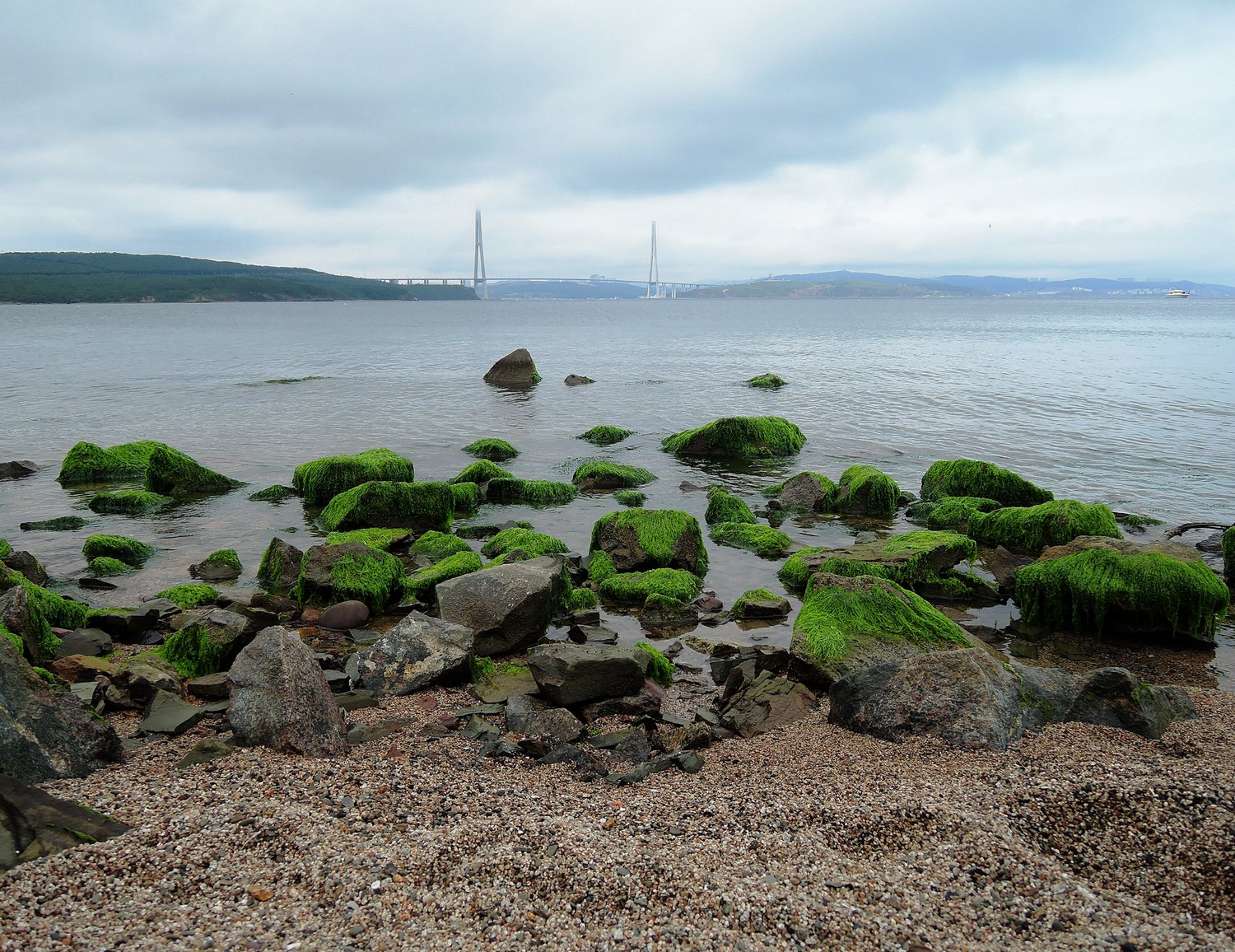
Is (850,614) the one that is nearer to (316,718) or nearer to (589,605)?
(589,605)

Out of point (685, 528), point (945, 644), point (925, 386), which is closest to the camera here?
point (945, 644)

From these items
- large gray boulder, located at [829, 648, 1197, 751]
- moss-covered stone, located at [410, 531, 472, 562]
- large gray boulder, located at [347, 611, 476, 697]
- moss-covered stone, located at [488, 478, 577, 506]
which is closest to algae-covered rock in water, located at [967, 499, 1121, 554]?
large gray boulder, located at [829, 648, 1197, 751]

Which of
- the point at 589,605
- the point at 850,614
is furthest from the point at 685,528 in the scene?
the point at 850,614

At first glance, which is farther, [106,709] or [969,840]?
[106,709]

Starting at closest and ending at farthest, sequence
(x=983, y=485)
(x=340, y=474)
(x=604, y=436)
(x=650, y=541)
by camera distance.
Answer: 1. (x=650, y=541)
2. (x=983, y=485)
3. (x=340, y=474)
4. (x=604, y=436)

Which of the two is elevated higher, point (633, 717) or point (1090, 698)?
point (1090, 698)

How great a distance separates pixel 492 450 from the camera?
22078mm

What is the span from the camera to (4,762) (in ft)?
17.4

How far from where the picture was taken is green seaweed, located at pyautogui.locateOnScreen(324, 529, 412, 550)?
13.1 metres

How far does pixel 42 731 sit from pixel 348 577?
5.41 meters

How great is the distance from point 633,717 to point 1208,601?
738cm

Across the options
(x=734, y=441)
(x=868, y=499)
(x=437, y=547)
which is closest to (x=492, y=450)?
(x=734, y=441)

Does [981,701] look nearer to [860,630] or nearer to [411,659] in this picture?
[860,630]

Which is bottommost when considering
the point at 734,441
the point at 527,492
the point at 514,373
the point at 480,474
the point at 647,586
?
the point at 647,586
